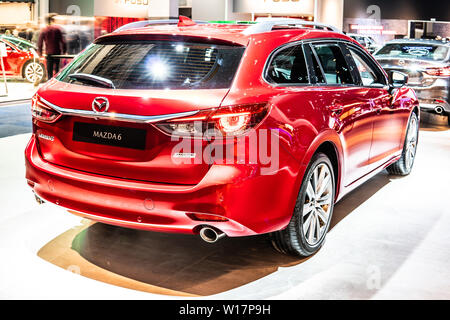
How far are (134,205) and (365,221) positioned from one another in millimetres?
2268

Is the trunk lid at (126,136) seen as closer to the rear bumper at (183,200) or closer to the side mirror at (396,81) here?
the rear bumper at (183,200)

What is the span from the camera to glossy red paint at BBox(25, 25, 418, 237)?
124 inches

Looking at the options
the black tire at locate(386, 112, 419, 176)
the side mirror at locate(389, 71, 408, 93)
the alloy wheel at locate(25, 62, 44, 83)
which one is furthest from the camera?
the alloy wheel at locate(25, 62, 44, 83)

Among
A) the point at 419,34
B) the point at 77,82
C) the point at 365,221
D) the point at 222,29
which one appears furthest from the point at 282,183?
the point at 419,34

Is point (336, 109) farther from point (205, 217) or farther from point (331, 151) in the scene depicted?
point (205, 217)

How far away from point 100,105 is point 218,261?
4.17 ft

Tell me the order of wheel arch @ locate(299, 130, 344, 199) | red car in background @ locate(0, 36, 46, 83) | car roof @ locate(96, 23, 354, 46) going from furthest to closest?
red car in background @ locate(0, 36, 46, 83) < wheel arch @ locate(299, 130, 344, 199) < car roof @ locate(96, 23, 354, 46)

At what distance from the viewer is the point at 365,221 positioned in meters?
4.85

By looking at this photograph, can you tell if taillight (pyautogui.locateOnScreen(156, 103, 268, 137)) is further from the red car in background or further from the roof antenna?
the red car in background

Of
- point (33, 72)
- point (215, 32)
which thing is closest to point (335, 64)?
point (215, 32)

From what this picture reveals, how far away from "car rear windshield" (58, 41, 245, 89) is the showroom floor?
1.14 meters

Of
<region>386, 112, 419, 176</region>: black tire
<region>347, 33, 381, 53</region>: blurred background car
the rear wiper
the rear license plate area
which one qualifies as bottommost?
<region>386, 112, 419, 176</region>: black tire

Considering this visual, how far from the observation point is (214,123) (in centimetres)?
312

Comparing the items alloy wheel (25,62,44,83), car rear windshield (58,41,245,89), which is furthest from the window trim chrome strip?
alloy wheel (25,62,44,83)
